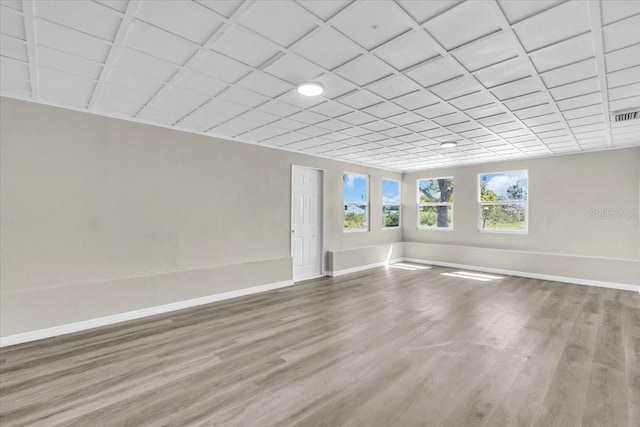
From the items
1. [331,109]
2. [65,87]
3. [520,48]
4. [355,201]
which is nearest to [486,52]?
[520,48]

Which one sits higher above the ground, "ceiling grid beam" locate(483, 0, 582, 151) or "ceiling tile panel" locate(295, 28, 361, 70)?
"ceiling tile panel" locate(295, 28, 361, 70)

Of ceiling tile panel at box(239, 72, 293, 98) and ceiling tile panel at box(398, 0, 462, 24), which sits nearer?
ceiling tile panel at box(398, 0, 462, 24)

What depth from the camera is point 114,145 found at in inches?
147

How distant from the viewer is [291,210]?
575cm

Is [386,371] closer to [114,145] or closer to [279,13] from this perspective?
[279,13]

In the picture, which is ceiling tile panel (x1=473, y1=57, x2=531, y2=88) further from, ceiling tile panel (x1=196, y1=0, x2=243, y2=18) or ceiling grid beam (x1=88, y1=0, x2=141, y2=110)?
ceiling grid beam (x1=88, y1=0, x2=141, y2=110)

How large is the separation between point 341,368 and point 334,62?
256cm

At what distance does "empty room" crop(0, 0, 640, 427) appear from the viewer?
1960 mm

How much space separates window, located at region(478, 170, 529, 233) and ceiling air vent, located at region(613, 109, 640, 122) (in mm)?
2911

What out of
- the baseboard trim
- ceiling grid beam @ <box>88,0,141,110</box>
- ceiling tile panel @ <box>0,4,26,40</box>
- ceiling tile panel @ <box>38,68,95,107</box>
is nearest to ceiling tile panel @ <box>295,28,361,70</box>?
ceiling grid beam @ <box>88,0,141,110</box>

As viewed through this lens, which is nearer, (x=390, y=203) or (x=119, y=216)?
(x=119, y=216)

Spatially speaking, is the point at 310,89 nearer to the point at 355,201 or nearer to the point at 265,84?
the point at 265,84

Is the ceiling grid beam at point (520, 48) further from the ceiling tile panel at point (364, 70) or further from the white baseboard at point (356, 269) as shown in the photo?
the white baseboard at point (356, 269)

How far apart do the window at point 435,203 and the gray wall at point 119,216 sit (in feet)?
14.8
